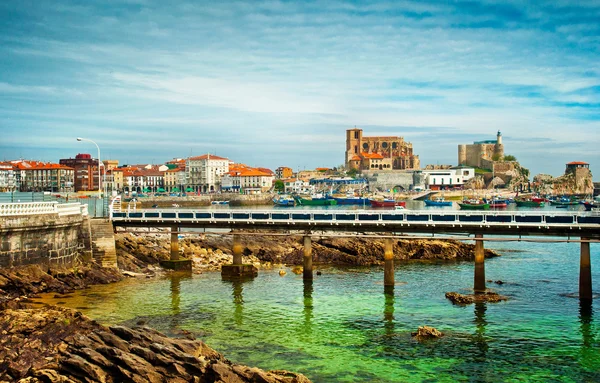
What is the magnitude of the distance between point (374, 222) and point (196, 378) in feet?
76.4

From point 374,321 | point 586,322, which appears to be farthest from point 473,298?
point 374,321

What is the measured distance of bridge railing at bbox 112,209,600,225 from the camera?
37.6m

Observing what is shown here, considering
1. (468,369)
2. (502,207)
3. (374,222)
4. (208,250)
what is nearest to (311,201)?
(502,207)

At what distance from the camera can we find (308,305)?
35.3 m

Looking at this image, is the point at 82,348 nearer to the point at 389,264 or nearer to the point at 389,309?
the point at 389,309

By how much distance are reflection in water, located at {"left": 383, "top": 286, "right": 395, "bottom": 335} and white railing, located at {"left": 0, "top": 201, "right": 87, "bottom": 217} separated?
21.1m

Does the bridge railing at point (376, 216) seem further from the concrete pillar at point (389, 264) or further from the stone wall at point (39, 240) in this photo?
the stone wall at point (39, 240)

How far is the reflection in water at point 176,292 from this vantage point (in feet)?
103

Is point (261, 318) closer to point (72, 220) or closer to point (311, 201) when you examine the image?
point (72, 220)

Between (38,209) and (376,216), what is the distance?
842 inches

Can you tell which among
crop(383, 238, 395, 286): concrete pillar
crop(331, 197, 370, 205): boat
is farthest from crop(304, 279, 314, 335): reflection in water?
crop(331, 197, 370, 205): boat

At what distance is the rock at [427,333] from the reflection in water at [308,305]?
198 inches

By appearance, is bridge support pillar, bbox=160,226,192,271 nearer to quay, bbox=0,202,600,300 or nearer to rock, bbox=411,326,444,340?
quay, bbox=0,202,600,300

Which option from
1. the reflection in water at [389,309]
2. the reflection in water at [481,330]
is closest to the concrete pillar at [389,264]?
the reflection in water at [389,309]
